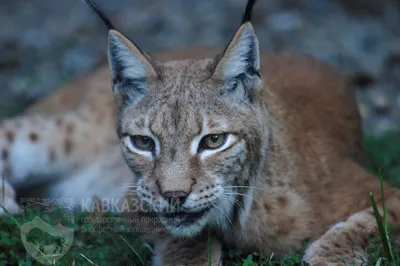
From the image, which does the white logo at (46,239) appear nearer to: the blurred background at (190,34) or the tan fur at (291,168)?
the tan fur at (291,168)

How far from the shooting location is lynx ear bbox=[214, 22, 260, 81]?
4.20 m

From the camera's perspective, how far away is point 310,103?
540 cm

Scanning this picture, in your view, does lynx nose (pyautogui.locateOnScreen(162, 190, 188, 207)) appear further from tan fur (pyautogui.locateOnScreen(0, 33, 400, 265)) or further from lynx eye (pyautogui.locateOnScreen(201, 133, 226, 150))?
lynx eye (pyautogui.locateOnScreen(201, 133, 226, 150))

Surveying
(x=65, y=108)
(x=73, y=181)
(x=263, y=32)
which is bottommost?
(x=73, y=181)

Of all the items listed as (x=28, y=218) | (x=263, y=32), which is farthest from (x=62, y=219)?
(x=263, y=32)

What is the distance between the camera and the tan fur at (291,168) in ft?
14.8

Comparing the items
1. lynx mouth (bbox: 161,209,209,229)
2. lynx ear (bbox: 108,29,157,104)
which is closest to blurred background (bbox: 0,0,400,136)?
lynx ear (bbox: 108,29,157,104)

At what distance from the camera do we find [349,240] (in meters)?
4.48

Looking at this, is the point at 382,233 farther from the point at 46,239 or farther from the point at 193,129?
the point at 46,239

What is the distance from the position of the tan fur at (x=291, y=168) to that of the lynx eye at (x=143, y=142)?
0.47 ft

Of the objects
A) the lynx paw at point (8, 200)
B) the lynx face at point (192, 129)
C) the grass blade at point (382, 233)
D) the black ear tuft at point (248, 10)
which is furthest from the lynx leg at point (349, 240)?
the lynx paw at point (8, 200)

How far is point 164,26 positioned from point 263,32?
135 cm

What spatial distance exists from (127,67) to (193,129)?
659 millimetres

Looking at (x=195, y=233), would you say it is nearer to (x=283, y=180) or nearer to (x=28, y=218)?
(x=283, y=180)
